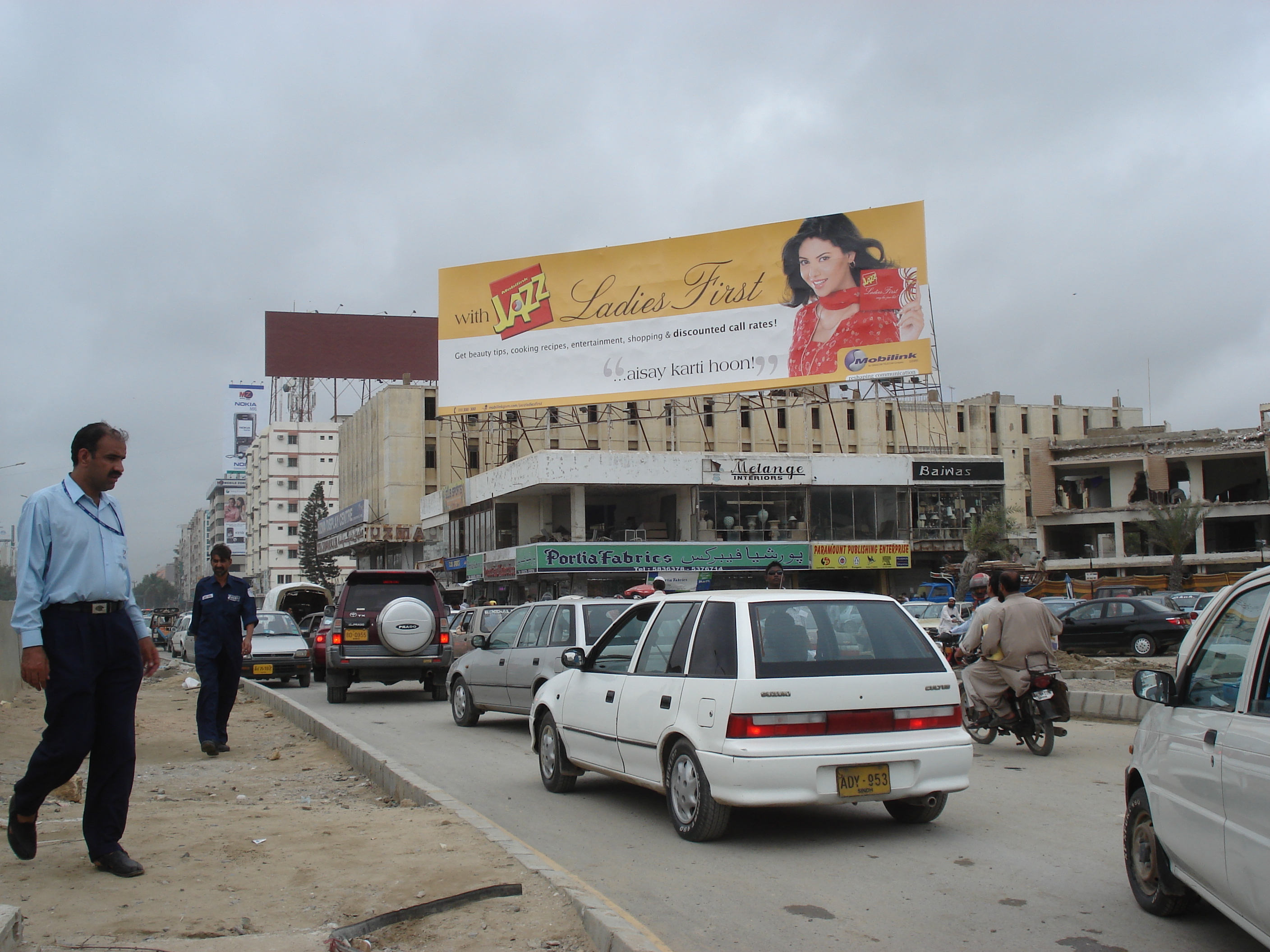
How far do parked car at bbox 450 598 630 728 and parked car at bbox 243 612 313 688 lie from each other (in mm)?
8747

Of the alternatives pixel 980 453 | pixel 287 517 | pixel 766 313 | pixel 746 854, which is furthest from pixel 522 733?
pixel 287 517

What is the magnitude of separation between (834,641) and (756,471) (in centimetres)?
4381

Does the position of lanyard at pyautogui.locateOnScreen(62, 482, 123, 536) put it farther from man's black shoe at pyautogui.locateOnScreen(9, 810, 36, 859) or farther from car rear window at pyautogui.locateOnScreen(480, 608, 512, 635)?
car rear window at pyautogui.locateOnScreen(480, 608, 512, 635)

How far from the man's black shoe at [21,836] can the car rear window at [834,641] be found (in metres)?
3.87

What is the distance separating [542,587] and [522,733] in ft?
113

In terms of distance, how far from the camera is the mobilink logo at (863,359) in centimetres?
4134

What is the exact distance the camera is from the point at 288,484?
116 m

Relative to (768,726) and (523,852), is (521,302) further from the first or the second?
(523,852)

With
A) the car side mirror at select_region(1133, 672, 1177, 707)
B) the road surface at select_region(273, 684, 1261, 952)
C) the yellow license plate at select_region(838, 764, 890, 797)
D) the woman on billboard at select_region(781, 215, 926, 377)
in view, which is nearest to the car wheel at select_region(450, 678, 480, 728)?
the road surface at select_region(273, 684, 1261, 952)

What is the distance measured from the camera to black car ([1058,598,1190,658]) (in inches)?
1007

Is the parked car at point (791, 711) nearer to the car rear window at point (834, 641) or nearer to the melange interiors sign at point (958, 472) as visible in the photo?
the car rear window at point (834, 641)

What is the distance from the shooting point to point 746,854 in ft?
21.4

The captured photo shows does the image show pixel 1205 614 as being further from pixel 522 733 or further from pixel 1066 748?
pixel 522 733

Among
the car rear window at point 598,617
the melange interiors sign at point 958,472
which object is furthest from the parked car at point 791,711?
the melange interiors sign at point 958,472
